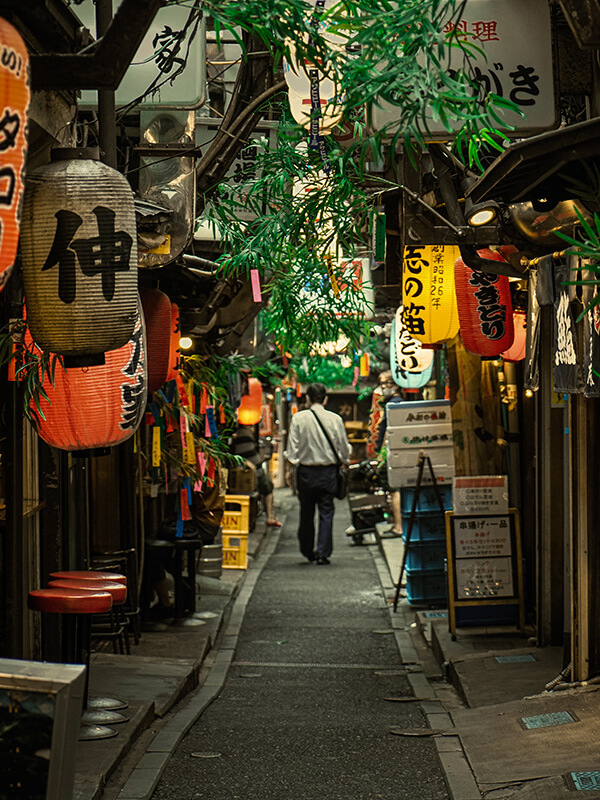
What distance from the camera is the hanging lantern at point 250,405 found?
2445 cm

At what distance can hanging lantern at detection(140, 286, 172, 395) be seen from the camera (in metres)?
10.5

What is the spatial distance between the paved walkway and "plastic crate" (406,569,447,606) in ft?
2.11

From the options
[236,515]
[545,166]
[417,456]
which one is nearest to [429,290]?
[417,456]

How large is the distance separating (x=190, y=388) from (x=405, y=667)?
5223mm

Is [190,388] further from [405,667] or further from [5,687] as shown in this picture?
[5,687]

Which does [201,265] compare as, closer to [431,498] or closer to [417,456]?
[417,456]

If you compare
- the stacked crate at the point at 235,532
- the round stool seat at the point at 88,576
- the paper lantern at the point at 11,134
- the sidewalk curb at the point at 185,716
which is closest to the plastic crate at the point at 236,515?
the stacked crate at the point at 235,532

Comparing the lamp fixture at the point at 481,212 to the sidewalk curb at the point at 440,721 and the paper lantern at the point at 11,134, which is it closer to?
the sidewalk curb at the point at 440,721

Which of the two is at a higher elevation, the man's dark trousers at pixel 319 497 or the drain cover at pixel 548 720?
the man's dark trousers at pixel 319 497

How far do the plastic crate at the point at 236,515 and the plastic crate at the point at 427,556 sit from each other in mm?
5628

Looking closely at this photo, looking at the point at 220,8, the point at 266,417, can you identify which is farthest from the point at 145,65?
the point at 266,417

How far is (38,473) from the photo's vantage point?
32.3 feet

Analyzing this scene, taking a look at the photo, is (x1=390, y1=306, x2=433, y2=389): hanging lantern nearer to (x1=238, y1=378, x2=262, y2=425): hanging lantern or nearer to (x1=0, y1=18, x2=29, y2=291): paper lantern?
(x1=238, y1=378, x2=262, y2=425): hanging lantern

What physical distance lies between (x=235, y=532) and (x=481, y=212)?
13479 millimetres
